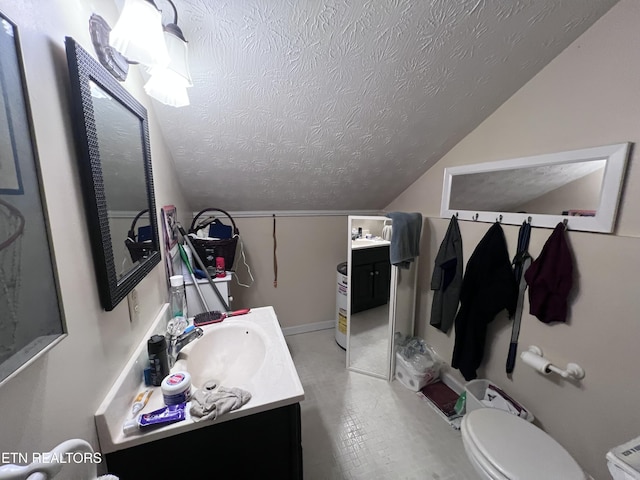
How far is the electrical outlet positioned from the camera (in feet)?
2.65

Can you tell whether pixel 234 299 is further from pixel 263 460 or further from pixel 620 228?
pixel 620 228

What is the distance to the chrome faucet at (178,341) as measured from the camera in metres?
0.97

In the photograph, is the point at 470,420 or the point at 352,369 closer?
the point at 470,420

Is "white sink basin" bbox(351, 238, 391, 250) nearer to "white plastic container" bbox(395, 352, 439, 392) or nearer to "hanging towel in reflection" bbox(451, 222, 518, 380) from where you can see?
"hanging towel in reflection" bbox(451, 222, 518, 380)

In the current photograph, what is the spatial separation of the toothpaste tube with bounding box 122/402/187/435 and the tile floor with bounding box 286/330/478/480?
95 cm

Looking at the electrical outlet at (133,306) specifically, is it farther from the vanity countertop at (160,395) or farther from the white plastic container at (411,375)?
the white plastic container at (411,375)

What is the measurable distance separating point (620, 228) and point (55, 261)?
5.99ft

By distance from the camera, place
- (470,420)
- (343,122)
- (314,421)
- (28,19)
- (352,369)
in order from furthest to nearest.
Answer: (352,369) < (314,421) < (343,122) < (470,420) < (28,19)

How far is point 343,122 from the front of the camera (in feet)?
4.50

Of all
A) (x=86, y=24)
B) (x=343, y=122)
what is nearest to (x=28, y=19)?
(x=86, y=24)

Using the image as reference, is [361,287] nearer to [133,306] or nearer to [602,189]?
[602,189]

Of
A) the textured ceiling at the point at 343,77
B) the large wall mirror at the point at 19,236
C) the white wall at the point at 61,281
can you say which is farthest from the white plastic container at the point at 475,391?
the large wall mirror at the point at 19,236

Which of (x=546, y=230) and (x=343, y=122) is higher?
(x=343, y=122)

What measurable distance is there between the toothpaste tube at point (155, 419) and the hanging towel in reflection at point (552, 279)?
1577 mm
